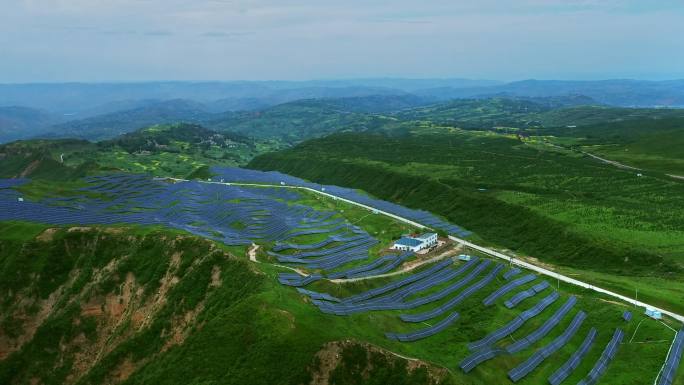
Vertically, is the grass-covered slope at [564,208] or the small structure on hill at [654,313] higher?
the small structure on hill at [654,313]

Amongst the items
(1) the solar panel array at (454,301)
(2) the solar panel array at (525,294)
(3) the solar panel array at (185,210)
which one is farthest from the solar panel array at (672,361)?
(3) the solar panel array at (185,210)

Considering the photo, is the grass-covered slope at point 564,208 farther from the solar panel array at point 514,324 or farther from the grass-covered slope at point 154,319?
the grass-covered slope at point 154,319

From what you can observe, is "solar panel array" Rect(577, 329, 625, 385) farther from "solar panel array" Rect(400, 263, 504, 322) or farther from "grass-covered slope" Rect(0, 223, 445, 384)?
"grass-covered slope" Rect(0, 223, 445, 384)

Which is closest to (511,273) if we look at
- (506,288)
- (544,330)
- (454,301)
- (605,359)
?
(506,288)

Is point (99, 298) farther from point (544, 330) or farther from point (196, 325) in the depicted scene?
point (544, 330)

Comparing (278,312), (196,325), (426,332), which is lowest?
(196,325)

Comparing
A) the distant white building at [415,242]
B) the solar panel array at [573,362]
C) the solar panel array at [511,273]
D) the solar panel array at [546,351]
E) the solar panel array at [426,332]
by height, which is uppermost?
the distant white building at [415,242]

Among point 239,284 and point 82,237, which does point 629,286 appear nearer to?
point 239,284
